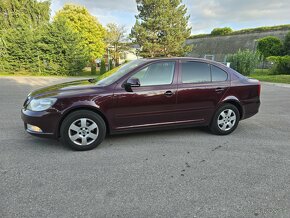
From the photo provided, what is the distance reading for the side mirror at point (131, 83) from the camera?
3.87 m

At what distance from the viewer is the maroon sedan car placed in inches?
146

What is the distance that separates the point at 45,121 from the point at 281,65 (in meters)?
20.1

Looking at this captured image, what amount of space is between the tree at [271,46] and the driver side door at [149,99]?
2442cm

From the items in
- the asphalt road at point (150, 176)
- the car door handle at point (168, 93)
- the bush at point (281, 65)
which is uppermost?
the bush at point (281, 65)

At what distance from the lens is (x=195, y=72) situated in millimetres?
4457

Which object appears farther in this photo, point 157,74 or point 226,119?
point 226,119

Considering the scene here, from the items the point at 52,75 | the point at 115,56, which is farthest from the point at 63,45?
the point at 115,56

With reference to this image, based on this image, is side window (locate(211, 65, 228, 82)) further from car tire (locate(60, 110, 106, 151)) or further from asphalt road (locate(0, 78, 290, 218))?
car tire (locate(60, 110, 106, 151))

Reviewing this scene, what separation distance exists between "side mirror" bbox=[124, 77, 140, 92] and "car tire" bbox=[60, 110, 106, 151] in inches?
27.4

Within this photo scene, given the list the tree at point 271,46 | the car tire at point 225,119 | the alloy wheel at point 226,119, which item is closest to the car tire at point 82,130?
the car tire at point 225,119

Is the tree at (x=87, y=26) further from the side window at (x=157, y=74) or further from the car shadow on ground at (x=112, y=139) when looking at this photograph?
the side window at (x=157, y=74)

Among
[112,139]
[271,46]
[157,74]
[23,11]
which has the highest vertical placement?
[23,11]

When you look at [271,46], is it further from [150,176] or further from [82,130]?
[150,176]

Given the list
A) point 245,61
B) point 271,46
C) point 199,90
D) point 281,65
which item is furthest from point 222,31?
point 199,90
